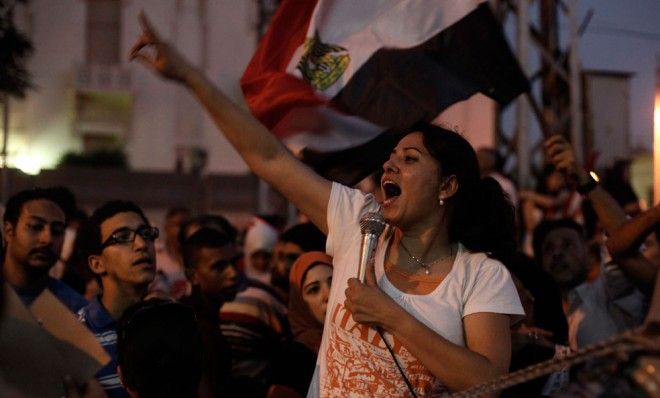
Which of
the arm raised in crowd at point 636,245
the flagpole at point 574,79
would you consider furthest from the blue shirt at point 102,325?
the flagpole at point 574,79

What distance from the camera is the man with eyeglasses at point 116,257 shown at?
426cm

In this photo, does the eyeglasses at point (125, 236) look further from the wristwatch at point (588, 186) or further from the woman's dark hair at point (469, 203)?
the wristwatch at point (588, 186)

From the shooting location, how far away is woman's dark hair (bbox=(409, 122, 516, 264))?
3.22 m

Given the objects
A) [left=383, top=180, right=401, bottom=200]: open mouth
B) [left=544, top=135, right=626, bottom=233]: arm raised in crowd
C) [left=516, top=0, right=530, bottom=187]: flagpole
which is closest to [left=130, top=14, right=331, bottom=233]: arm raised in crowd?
[left=383, top=180, right=401, bottom=200]: open mouth

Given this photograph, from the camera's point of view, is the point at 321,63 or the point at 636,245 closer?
the point at 636,245

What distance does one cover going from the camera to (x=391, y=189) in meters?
3.21

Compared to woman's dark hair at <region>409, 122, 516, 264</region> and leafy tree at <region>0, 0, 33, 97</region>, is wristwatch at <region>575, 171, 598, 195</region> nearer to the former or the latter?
woman's dark hair at <region>409, 122, 516, 264</region>

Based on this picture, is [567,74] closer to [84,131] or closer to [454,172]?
[454,172]

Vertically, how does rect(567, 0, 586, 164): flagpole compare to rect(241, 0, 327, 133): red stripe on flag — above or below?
above

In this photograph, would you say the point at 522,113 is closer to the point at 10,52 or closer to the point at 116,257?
the point at 116,257

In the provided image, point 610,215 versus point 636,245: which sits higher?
point 610,215

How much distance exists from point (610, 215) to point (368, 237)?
6.09 ft

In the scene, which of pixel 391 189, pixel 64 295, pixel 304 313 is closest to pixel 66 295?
pixel 64 295

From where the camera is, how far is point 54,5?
3136 cm
